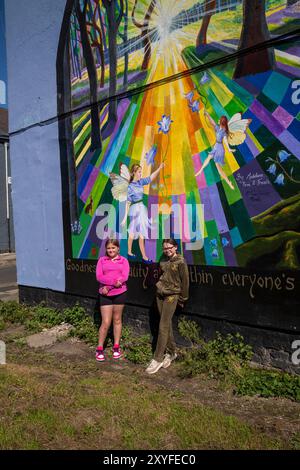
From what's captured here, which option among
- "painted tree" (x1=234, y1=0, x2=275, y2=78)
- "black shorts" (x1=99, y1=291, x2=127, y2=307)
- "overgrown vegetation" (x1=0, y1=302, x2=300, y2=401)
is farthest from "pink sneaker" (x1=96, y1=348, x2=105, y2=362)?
"painted tree" (x1=234, y1=0, x2=275, y2=78)

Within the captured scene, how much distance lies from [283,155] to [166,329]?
254 cm

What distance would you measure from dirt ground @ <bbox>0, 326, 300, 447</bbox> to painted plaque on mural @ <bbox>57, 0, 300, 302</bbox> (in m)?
1.41

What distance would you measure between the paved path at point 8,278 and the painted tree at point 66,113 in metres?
4.04

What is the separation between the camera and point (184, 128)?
19.8 feet

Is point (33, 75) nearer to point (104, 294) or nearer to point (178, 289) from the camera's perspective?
point (104, 294)

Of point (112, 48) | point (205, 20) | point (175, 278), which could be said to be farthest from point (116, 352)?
point (112, 48)

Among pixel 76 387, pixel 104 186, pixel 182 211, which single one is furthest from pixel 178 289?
pixel 104 186

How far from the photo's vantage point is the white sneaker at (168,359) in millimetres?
5686

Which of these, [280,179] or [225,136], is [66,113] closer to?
[225,136]

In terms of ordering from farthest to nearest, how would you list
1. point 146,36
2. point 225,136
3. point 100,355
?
point 146,36
point 100,355
point 225,136

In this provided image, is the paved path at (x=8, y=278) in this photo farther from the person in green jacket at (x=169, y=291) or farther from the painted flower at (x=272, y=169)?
the painted flower at (x=272, y=169)

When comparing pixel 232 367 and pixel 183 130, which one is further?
pixel 183 130

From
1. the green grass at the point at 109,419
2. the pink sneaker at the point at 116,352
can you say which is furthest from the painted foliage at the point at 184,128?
the green grass at the point at 109,419
